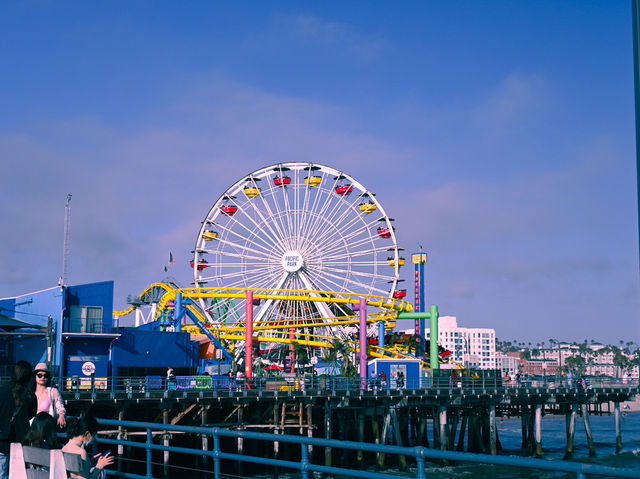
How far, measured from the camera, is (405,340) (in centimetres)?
7362

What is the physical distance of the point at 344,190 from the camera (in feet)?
215

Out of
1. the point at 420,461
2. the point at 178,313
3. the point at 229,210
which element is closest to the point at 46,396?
the point at 420,461

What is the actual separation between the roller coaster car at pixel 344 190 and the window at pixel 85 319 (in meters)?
25.5

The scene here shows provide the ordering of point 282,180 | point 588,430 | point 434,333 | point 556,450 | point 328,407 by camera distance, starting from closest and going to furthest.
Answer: point 328,407, point 588,430, point 556,450, point 434,333, point 282,180

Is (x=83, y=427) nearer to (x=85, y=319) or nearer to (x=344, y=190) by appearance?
(x=85, y=319)

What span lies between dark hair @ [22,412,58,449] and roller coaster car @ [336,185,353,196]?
5813 cm

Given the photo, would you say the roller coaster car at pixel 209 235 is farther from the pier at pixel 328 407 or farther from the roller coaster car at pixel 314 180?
the pier at pixel 328 407

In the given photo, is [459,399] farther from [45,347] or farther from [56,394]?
[56,394]

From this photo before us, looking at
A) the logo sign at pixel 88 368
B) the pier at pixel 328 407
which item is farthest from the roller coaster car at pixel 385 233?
the logo sign at pixel 88 368

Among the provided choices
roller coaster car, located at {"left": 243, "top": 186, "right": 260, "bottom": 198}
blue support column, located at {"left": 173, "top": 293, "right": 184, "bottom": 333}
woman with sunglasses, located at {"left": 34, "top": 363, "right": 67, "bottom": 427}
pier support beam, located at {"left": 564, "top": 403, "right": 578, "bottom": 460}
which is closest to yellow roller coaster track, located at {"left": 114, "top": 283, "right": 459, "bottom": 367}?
blue support column, located at {"left": 173, "top": 293, "right": 184, "bottom": 333}

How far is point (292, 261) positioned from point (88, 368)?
23.4 m

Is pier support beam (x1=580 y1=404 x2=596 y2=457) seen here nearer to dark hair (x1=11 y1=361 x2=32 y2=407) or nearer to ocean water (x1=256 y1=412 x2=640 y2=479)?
ocean water (x1=256 y1=412 x2=640 y2=479)

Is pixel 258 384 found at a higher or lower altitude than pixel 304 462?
lower

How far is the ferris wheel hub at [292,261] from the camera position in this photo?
211 feet
